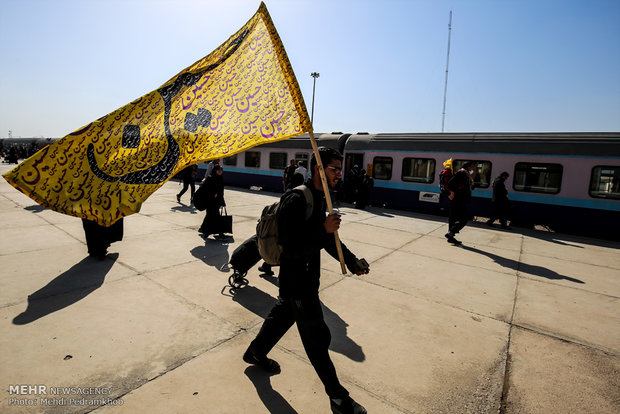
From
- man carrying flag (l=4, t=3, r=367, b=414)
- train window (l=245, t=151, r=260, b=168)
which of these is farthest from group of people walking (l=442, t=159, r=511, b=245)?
train window (l=245, t=151, r=260, b=168)

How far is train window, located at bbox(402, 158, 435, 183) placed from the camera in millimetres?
12133

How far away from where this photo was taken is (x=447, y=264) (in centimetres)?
600

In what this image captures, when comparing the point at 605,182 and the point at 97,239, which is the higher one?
the point at 605,182

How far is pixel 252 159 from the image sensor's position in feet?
59.2

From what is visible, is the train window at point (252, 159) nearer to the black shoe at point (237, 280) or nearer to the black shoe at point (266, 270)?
the black shoe at point (266, 270)

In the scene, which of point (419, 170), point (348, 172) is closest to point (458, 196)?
point (419, 170)

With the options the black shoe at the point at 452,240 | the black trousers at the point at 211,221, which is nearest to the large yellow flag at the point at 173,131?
the black trousers at the point at 211,221

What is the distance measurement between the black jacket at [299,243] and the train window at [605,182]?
10.7 m

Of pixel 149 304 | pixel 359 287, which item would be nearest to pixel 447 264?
pixel 359 287

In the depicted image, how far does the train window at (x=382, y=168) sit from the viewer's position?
43.2ft

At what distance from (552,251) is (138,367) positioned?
836 centimetres

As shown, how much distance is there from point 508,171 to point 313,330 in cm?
1077

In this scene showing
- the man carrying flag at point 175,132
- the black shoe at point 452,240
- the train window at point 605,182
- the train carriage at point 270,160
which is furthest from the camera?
the train carriage at point 270,160
